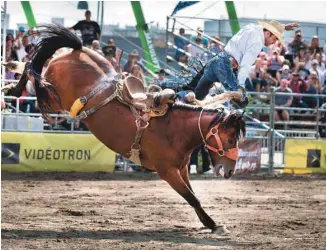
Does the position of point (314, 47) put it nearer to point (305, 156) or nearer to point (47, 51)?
point (305, 156)

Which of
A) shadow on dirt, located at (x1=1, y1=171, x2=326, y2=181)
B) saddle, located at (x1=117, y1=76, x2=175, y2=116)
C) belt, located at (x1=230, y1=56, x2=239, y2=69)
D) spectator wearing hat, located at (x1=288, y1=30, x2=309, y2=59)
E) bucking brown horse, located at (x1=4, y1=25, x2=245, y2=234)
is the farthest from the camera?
spectator wearing hat, located at (x1=288, y1=30, x2=309, y2=59)

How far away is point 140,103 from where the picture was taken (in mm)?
8258

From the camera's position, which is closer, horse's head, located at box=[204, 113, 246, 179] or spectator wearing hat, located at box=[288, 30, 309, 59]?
horse's head, located at box=[204, 113, 246, 179]

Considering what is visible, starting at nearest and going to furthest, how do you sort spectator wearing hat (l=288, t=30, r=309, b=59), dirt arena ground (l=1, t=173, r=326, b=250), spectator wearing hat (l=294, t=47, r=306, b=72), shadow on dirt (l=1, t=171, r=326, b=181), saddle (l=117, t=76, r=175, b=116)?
1. dirt arena ground (l=1, t=173, r=326, b=250)
2. saddle (l=117, t=76, r=175, b=116)
3. shadow on dirt (l=1, t=171, r=326, b=181)
4. spectator wearing hat (l=294, t=47, r=306, b=72)
5. spectator wearing hat (l=288, t=30, r=309, b=59)

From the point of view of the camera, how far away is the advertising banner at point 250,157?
1537 centimetres

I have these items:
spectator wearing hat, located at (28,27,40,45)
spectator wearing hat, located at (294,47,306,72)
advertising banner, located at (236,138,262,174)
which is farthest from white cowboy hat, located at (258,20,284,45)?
spectator wearing hat, located at (294,47,306,72)

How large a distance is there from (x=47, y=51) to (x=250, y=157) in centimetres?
724

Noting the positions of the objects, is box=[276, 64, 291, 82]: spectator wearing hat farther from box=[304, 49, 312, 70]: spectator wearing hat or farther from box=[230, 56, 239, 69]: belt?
box=[230, 56, 239, 69]: belt

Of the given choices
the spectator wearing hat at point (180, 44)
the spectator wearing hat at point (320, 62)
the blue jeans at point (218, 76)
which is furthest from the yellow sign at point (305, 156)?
the blue jeans at point (218, 76)

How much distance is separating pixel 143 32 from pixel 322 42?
4610 millimetres

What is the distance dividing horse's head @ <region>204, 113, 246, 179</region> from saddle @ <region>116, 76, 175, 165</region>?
59 cm

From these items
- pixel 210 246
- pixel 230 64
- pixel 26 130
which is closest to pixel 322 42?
pixel 26 130

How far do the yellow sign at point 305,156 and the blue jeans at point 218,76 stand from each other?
22.0ft

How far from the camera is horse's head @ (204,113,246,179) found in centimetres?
785
